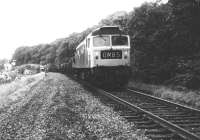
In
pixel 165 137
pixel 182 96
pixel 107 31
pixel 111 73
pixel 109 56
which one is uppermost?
pixel 107 31

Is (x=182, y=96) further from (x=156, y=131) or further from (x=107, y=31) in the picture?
(x=107, y=31)

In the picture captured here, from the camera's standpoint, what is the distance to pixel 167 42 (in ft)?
50.9

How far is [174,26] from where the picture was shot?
47.9 feet

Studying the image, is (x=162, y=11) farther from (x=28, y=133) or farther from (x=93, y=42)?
(x=28, y=133)

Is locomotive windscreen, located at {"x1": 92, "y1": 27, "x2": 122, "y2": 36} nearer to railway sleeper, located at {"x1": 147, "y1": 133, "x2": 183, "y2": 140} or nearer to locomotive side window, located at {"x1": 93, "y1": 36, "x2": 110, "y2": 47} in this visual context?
locomotive side window, located at {"x1": 93, "y1": 36, "x2": 110, "y2": 47}

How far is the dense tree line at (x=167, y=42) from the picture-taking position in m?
13.4

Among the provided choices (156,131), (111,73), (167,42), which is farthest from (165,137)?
(167,42)

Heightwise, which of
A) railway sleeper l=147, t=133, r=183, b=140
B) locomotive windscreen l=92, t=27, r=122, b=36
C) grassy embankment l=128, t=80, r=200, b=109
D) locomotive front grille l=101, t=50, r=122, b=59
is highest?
locomotive windscreen l=92, t=27, r=122, b=36

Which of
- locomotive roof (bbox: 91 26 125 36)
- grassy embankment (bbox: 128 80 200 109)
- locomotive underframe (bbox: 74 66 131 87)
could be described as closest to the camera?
grassy embankment (bbox: 128 80 200 109)

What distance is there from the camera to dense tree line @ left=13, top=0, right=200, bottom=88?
13422mm

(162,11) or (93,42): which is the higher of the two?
(162,11)

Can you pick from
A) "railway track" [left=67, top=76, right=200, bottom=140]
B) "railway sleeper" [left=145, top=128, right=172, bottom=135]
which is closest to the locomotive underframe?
"railway track" [left=67, top=76, right=200, bottom=140]

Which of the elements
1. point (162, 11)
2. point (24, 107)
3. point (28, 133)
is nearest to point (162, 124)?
point (28, 133)

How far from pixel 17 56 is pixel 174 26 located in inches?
4919
